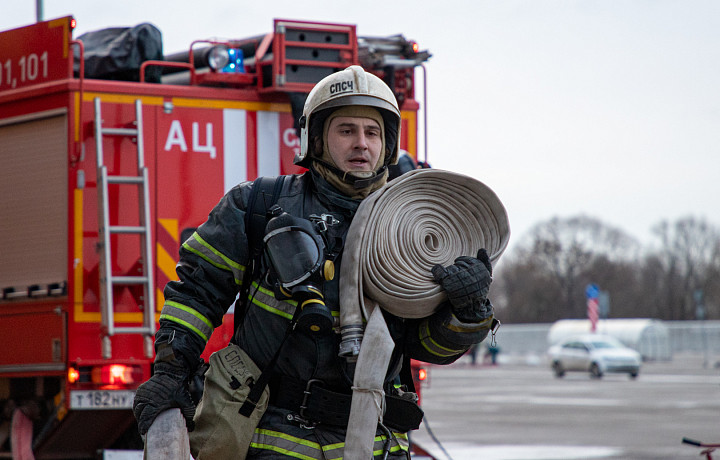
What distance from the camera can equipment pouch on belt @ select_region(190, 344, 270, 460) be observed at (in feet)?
10.6

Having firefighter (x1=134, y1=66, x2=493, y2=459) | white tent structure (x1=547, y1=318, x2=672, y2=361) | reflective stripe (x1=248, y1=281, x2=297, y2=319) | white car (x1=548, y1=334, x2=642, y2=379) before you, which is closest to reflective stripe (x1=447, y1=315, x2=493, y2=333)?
firefighter (x1=134, y1=66, x2=493, y2=459)

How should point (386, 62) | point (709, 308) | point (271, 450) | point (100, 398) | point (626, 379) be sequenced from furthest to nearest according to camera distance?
point (709, 308)
point (626, 379)
point (386, 62)
point (100, 398)
point (271, 450)

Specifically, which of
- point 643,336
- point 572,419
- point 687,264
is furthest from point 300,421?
point 687,264

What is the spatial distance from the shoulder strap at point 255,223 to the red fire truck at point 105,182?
9.36 feet

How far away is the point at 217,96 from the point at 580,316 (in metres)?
68.5

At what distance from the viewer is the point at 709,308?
2808 inches

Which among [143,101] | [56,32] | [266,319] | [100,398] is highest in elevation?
[56,32]

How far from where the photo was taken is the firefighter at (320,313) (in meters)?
3.26

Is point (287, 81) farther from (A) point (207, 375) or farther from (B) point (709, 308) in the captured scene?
(B) point (709, 308)

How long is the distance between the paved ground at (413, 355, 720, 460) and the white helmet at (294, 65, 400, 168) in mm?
4276

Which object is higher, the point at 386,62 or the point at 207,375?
the point at 386,62

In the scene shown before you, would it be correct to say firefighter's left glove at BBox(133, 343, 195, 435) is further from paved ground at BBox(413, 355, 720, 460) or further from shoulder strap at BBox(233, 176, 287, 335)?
paved ground at BBox(413, 355, 720, 460)

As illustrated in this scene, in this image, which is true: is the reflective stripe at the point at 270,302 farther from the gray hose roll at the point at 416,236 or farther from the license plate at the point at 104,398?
the license plate at the point at 104,398

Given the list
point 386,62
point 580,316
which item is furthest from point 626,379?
point 580,316
